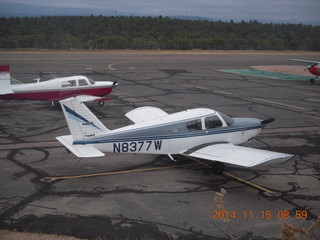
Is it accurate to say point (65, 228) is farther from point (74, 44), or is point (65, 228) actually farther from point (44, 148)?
point (74, 44)

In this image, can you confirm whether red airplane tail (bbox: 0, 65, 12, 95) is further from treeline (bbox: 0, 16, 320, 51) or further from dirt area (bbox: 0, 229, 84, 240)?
treeline (bbox: 0, 16, 320, 51)

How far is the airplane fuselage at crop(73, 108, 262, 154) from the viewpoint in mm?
12883

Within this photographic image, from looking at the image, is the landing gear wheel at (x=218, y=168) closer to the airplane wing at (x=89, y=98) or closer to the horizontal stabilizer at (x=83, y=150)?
the horizontal stabilizer at (x=83, y=150)

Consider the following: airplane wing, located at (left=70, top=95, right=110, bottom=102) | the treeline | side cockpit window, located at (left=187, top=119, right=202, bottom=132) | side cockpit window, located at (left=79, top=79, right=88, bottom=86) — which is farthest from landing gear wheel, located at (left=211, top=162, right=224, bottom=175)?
the treeline

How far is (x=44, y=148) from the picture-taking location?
15945mm

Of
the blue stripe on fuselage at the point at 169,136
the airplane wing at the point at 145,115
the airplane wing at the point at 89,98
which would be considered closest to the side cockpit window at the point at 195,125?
the blue stripe on fuselage at the point at 169,136

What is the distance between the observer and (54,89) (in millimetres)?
23375

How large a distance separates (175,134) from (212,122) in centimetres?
158

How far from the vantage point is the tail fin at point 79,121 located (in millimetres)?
12562

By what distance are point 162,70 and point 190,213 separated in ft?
122

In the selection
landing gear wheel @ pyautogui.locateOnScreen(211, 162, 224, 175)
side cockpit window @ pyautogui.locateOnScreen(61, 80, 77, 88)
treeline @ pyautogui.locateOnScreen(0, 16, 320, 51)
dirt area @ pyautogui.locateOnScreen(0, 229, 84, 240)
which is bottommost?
dirt area @ pyautogui.locateOnScreen(0, 229, 84, 240)

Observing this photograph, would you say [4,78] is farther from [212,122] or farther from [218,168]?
[218,168]

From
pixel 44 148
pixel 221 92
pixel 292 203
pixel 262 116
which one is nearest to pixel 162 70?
pixel 221 92
